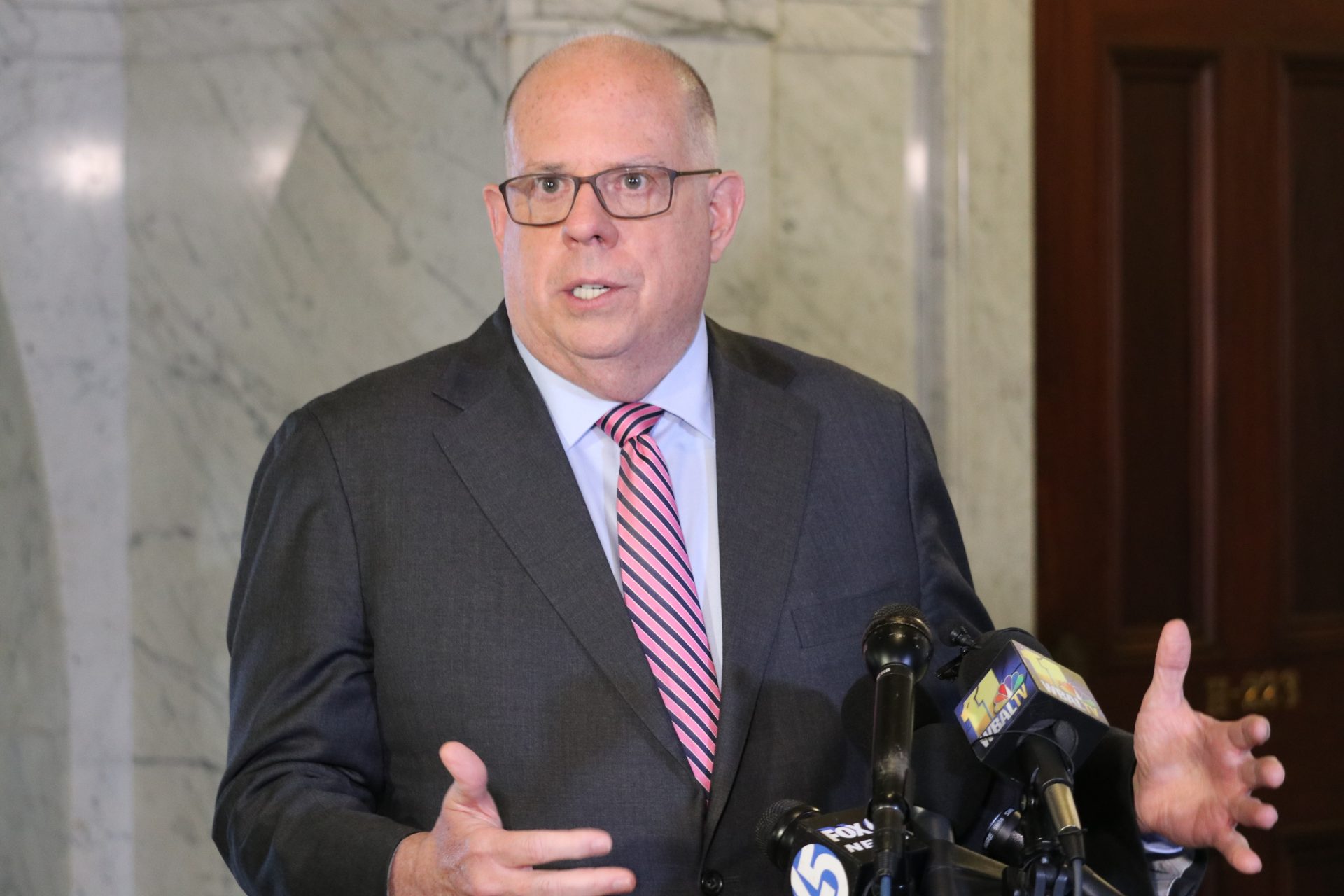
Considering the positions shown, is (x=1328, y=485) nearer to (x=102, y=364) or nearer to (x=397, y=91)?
(x=397, y=91)

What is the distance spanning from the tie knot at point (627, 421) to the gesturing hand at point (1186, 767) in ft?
2.30

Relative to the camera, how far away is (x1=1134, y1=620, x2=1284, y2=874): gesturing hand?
1.55 metres

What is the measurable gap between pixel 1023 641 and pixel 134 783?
2.10m

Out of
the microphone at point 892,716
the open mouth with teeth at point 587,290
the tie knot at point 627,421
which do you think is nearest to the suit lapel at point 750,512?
the tie knot at point 627,421

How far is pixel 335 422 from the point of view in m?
1.85

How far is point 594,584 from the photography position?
1750 millimetres

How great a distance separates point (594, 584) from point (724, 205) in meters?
0.64

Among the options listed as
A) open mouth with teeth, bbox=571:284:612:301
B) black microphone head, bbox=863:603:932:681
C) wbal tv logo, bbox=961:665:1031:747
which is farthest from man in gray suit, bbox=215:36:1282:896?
black microphone head, bbox=863:603:932:681

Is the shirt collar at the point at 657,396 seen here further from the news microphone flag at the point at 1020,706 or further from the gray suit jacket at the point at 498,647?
the news microphone flag at the point at 1020,706

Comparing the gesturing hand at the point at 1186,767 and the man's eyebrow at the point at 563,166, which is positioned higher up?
the man's eyebrow at the point at 563,166

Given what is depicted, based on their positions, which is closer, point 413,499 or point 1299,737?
point 413,499

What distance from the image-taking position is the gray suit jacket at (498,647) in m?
1.70

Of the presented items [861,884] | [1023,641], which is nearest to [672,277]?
[1023,641]

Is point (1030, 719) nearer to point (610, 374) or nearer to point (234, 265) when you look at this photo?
point (610, 374)
